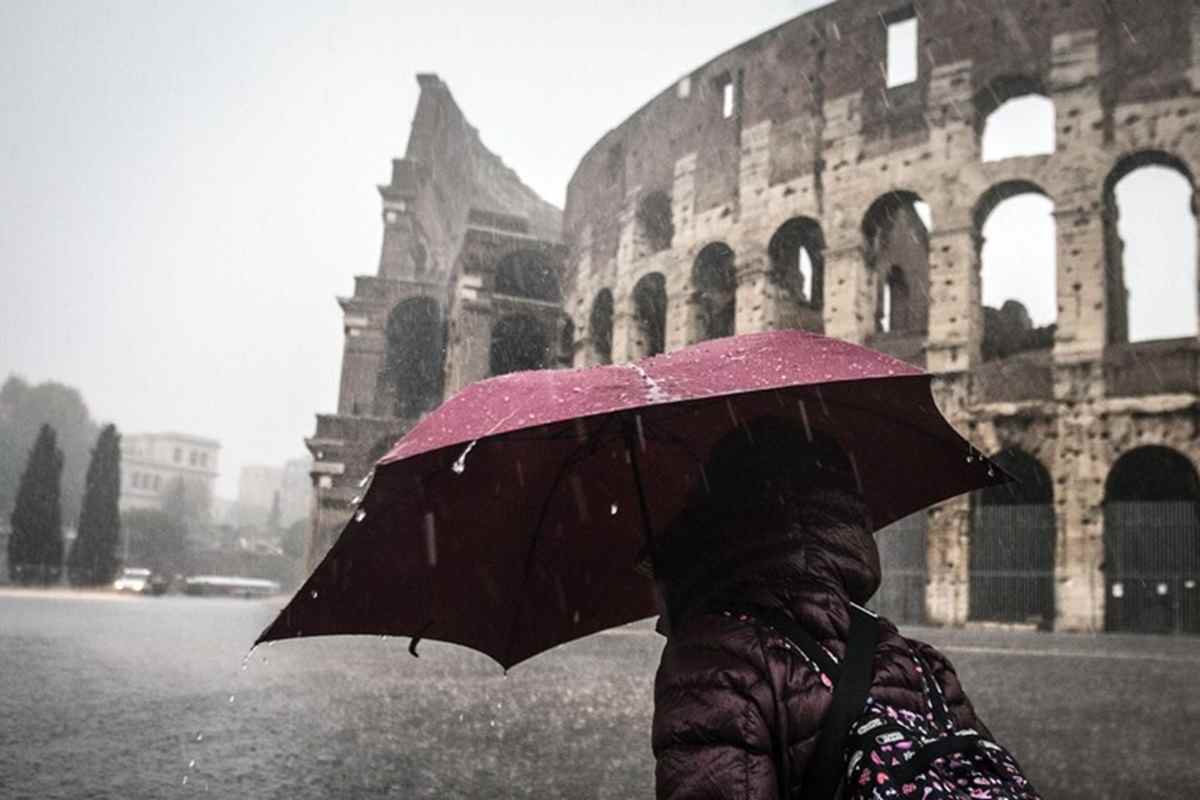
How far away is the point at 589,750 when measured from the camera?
4305mm

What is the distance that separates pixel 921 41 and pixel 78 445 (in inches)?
3377

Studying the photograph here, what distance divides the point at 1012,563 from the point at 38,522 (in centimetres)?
3575

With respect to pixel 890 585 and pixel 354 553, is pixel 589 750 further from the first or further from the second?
pixel 890 585

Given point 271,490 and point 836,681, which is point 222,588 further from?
point 271,490

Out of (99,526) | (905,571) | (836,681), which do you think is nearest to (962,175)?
(905,571)

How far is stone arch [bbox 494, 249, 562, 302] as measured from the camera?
25500 millimetres

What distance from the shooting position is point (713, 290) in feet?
70.8

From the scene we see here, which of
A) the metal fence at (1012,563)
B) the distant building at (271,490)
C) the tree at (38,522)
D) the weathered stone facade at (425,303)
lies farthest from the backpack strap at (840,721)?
the distant building at (271,490)

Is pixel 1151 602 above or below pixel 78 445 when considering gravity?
below

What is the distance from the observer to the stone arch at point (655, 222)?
22.7m

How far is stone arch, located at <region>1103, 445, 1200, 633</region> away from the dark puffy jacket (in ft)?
49.3

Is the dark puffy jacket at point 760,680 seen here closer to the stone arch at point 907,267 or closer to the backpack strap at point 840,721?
the backpack strap at point 840,721

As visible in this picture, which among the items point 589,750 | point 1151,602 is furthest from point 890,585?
point 589,750

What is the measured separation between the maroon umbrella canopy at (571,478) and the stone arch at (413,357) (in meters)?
24.2
